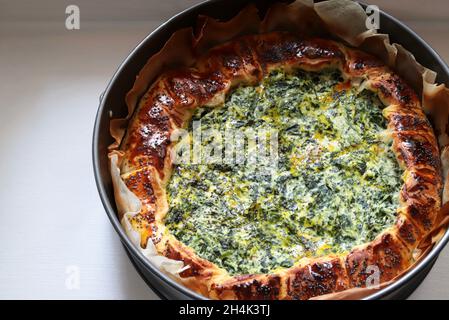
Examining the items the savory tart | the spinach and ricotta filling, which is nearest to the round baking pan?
the savory tart

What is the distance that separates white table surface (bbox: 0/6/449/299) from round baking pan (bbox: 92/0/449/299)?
157 millimetres

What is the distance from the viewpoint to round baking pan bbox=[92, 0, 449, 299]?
2160 mm

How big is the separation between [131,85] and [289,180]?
29.3 inches

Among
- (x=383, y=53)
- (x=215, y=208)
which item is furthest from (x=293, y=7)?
(x=215, y=208)

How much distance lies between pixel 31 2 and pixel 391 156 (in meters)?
1.79

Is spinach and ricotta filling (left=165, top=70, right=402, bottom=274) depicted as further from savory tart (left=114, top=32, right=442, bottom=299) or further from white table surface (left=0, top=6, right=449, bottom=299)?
white table surface (left=0, top=6, right=449, bottom=299)

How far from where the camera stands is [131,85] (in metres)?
2.64

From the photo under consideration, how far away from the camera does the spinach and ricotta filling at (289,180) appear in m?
2.34

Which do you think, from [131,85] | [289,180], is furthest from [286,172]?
[131,85]

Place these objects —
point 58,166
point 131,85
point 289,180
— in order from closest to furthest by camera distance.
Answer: point 289,180, point 131,85, point 58,166

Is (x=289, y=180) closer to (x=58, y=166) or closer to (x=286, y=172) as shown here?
(x=286, y=172)

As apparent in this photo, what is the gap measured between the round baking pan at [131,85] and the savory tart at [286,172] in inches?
3.5
